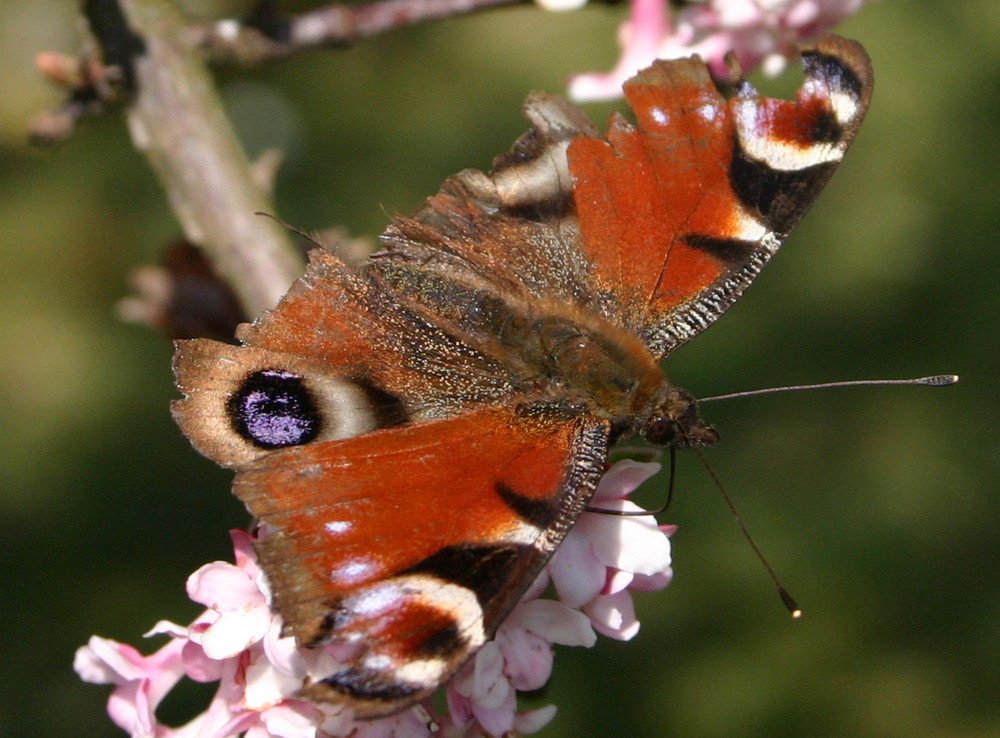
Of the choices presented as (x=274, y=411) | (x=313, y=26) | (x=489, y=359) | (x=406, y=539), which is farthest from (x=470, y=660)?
(x=313, y=26)

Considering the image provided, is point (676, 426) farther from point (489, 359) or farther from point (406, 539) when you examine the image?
point (406, 539)

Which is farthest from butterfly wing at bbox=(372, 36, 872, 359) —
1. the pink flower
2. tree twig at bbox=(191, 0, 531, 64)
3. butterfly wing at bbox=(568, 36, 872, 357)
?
tree twig at bbox=(191, 0, 531, 64)

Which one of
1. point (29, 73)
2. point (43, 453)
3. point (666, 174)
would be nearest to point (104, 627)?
point (43, 453)

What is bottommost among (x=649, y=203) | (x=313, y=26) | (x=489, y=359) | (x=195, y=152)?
(x=489, y=359)

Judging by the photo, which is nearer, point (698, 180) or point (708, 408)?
point (698, 180)

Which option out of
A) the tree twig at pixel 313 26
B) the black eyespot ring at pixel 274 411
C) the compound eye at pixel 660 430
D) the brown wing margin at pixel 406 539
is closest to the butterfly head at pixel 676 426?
the compound eye at pixel 660 430

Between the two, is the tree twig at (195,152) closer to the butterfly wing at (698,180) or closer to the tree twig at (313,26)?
the tree twig at (313,26)

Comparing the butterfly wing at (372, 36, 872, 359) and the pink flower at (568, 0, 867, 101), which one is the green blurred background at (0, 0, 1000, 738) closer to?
the pink flower at (568, 0, 867, 101)
